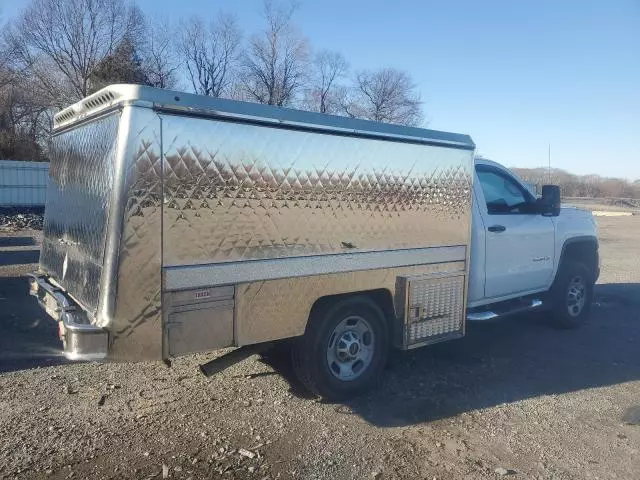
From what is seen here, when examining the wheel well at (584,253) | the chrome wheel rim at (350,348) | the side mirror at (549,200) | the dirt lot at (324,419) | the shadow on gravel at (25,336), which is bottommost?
the dirt lot at (324,419)

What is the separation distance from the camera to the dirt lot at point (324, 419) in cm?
384

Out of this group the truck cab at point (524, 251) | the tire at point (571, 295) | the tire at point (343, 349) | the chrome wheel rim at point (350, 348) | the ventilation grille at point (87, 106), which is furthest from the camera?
the tire at point (571, 295)

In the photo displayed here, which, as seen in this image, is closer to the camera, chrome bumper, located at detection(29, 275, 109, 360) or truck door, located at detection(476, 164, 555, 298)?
chrome bumper, located at detection(29, 275, 109, 360)

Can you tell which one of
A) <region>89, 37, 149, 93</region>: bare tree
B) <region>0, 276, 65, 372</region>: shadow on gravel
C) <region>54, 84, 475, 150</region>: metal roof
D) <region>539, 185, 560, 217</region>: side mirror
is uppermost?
<region>89, 37, 149, 93</region>: bare tree

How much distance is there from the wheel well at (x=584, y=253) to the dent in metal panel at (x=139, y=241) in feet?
19.4

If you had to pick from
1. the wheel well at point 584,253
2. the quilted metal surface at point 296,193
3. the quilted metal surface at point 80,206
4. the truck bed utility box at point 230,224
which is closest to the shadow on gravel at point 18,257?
the quilted metal surface at point 80,206

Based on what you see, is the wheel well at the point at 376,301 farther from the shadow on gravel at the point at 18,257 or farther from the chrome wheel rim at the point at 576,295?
the shadow on gravel at the point at 18,257

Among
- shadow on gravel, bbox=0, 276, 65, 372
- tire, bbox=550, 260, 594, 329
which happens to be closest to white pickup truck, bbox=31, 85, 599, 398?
shadow on gravel, bbox=0, 276, 65, 372

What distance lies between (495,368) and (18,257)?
1147 centimetres

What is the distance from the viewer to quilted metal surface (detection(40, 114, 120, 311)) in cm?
388

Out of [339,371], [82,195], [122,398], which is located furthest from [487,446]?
[82,195]

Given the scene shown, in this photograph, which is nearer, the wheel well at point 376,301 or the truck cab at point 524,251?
the wheel well at point 376,301

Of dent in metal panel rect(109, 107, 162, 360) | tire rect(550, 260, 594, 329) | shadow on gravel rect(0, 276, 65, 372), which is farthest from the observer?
tire rect(550, 260, 594, 329)

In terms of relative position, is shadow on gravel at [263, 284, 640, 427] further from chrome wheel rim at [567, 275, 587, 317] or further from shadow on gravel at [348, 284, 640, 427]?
chrome wheel rim at [567, 275, 587, 317]
